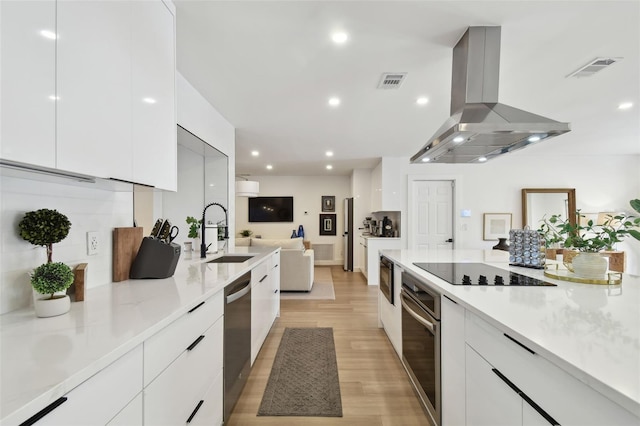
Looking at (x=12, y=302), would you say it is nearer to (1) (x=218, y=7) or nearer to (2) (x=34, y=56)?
(2) (x=34, y=56)

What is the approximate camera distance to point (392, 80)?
2.47 m

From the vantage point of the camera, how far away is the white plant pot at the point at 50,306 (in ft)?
3.36

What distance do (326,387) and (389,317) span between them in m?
0.97

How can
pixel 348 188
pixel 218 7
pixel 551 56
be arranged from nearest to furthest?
pixel 218 7, pixel 551 56, pixel 348 188

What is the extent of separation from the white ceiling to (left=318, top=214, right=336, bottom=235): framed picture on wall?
165 inches

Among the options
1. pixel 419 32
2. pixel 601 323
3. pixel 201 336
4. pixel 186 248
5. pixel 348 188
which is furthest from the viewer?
pixel 348 188

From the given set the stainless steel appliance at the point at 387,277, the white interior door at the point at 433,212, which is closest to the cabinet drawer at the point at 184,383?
the stainless steel appliance at the point at 387,277

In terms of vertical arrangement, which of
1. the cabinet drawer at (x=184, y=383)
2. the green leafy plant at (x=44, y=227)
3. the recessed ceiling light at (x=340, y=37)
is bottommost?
the cabinet drawer at (x=184, y=383)

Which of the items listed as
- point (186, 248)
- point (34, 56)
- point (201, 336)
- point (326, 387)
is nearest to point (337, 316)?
point (326, 387)

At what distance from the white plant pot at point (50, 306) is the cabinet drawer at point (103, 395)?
1.33ft

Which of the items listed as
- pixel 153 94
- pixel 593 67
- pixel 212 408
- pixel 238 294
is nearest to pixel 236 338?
pixel 238 294

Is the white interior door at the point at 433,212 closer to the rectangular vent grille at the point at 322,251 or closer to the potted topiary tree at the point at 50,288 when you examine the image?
the rectangular vent grille at the point at 322,251

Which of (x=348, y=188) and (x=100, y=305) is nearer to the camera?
(x=100, y=305)

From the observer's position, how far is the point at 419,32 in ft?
5.99
